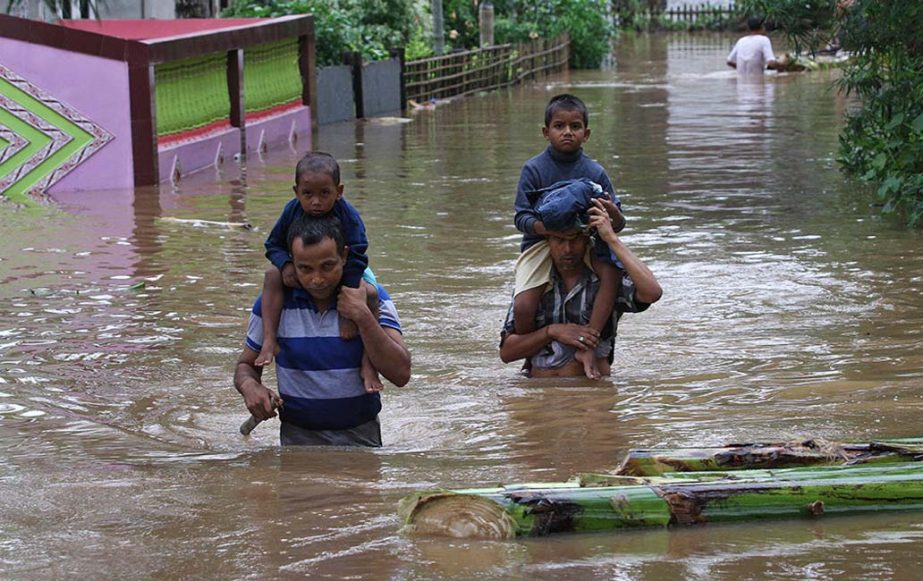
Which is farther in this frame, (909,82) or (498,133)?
(498,133)

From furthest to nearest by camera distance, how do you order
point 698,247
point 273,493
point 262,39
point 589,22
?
point 589,22 → point 262,39 → point 698,247 → point 273,493

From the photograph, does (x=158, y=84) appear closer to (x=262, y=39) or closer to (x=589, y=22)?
(x=262, y=39)

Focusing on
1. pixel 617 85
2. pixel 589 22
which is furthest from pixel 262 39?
pixel 589 22

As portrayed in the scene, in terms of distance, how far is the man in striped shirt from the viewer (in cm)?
540

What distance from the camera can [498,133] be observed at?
2358cm

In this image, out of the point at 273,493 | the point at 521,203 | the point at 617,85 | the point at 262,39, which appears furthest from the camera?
the point at 617,85

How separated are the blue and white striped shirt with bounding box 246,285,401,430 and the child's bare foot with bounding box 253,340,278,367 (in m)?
0.06

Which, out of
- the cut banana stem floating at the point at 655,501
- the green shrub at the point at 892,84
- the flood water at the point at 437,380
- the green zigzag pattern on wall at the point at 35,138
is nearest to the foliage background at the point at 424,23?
the flood water at the point at 437,380

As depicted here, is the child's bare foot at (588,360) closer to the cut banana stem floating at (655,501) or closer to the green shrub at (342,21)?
the cut banana stem floating at (655,501)

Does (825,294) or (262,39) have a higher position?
(262,39)

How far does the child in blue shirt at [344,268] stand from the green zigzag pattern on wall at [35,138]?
1133 cm

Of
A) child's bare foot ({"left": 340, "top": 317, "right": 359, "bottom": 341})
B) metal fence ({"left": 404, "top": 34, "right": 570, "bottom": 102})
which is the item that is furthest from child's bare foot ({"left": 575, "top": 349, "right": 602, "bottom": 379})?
metal fence ({"left": 404, "top": 34, "right": 570, "bottom": 102})

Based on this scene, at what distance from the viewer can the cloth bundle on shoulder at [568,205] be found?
21.8 ft

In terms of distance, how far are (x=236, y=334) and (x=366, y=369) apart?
147 inches
